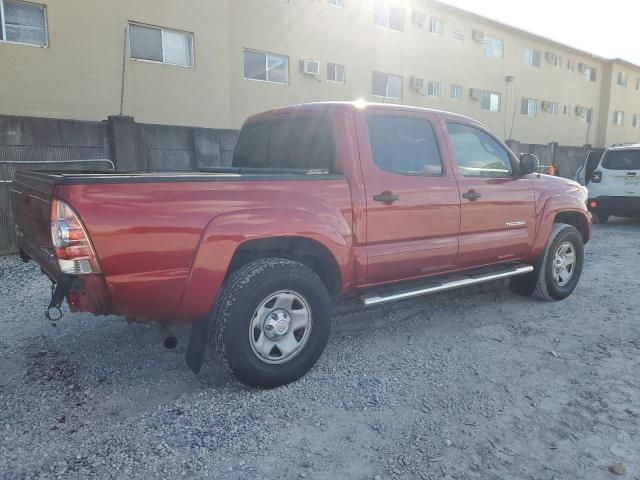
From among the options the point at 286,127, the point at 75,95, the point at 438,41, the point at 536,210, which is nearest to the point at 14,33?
the point at 75,95

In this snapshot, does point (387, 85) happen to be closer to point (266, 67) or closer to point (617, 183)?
point (266, 67)

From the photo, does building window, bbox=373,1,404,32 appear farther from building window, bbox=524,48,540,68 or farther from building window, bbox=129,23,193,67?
building window, bbox=524,48,540,68

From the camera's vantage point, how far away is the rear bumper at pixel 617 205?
9.58 meters

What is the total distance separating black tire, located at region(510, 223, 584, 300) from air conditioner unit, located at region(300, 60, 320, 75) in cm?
1142

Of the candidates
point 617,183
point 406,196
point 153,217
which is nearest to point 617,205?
point 617,183

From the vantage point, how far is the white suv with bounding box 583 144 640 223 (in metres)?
9.59

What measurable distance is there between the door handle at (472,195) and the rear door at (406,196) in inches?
4.2

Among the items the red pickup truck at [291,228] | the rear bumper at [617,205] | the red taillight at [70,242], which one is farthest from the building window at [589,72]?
the red taillight at [70,242]

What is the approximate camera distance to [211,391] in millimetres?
2979

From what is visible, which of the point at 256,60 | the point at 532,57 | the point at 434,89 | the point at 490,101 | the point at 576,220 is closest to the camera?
the point at 576,220

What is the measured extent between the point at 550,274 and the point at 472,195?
1.53m

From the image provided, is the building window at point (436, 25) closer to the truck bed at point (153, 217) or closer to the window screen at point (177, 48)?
the window screen at point (177, 48)

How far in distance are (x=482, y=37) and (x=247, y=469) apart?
878 inches

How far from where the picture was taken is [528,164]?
14.3 ft
